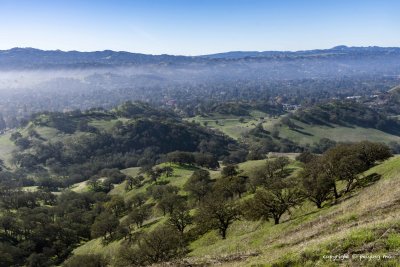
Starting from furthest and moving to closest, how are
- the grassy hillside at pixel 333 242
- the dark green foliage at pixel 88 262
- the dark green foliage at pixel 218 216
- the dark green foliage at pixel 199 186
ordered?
the dark green foliage at pixel 199 186, the dark green foliage at pixel 88 262, the dark green foliage at pixel 218 216, the grassy hillside at pixel 333 242

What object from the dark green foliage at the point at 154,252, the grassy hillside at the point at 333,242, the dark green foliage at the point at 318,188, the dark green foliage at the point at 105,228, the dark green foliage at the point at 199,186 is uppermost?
the grassy hillside at the point at 333,242

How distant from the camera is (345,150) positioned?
241ft

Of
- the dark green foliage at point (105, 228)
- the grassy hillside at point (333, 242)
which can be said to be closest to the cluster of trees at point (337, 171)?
Answer: the grassy hillside at point (333, 242)

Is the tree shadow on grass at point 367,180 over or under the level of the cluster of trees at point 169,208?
over

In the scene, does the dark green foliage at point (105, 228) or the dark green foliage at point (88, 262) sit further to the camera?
the dark green foliage at point (105, 228)

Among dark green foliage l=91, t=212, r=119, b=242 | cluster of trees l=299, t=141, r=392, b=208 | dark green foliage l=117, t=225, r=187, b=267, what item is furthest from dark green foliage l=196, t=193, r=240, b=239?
dark green foliage l=91, t=212, r=119, b=242

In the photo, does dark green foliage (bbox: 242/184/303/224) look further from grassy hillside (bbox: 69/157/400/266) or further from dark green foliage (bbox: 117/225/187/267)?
dark green foliage (bbox: 117/225/187/267)

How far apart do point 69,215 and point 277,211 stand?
304 feet

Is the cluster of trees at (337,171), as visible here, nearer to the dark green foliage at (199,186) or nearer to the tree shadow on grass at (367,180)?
Answer: the tree shadow on grass at (367,180)

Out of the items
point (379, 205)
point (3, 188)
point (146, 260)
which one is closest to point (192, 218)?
point (146, 260)

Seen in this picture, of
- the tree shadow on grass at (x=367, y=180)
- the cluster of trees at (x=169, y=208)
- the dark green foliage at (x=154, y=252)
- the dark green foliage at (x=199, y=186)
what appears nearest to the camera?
the tree shadow on grass at (x=367, y=180)

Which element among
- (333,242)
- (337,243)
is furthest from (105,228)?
(337,243)

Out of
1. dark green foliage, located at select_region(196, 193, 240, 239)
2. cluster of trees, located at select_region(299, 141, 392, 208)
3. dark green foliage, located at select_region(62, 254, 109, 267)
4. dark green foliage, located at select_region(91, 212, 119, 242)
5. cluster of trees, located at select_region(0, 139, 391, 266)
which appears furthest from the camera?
dark green foliage, located at select_region(91, 212, 119, 242)

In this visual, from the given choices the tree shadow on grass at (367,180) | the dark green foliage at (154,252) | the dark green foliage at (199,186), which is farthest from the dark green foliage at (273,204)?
the dark green foliage at (199,186)
